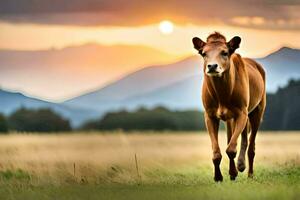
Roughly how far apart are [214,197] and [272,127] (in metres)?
9.09

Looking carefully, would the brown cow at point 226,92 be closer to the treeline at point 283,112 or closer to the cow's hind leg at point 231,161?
the cow's hind leg at point 231,161

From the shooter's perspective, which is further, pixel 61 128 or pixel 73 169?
pixel 61 128

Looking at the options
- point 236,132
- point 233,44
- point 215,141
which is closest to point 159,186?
point 215,141

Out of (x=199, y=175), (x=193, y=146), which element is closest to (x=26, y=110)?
(x=193, y=146)

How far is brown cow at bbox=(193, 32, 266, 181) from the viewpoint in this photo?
18.4m

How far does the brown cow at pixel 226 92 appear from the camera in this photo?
18.4m

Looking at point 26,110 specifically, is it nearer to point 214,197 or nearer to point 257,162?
point 257,162

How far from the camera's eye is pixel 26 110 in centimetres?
2523

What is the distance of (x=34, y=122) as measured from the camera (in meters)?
24.3

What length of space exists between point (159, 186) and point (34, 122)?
608cm

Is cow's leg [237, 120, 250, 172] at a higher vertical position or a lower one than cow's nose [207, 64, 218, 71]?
lower

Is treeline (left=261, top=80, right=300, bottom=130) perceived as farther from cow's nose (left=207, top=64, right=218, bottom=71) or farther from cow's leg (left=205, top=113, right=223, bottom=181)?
cow's nose (left=207, top=64, right=218, bottom=71)

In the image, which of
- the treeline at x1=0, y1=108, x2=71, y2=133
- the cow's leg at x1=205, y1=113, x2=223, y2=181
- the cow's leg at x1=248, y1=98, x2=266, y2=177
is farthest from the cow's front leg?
the treeline at x1=0, y1=108, x2=71, y2=133

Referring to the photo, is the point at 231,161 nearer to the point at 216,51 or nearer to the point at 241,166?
the point at 241,166
